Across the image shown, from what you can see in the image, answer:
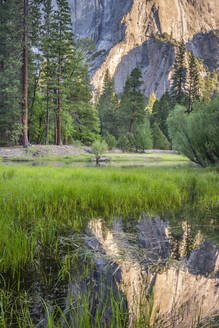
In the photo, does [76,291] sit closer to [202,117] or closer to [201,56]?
[202,117]

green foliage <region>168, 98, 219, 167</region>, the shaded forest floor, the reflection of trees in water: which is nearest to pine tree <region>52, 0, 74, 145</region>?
the shaded forest floor

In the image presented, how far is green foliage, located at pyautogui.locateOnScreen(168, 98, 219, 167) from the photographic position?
9094mm

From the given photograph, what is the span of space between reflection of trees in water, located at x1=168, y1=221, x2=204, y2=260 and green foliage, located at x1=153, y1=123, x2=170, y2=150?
116ft

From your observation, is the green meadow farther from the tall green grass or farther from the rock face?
the rock face

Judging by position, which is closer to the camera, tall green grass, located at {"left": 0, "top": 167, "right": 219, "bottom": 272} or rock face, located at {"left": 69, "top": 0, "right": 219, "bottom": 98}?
tall green grass, located at {"left": 0, "top": 167, "right": 219, "bottom": 272}

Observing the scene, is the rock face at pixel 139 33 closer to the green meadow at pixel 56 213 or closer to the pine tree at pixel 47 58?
the pine tree at pixel 47 58

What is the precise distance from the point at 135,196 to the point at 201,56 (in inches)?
5098

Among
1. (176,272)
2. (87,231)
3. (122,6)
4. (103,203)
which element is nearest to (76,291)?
(176,272)

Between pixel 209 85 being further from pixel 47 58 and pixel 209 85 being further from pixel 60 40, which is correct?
pixel 47 58

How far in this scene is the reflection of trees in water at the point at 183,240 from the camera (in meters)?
2.20

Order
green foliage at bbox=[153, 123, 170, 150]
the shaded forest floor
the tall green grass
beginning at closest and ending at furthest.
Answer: the tall green grass → the shaded forest floor → green foliage at bbox=[153, 123, 170, 150]

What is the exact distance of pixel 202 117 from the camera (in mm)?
9844

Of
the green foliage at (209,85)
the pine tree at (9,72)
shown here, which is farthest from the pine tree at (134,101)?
the green foliage at (209,85)

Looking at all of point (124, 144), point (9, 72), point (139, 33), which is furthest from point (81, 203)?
point (139, 33)
